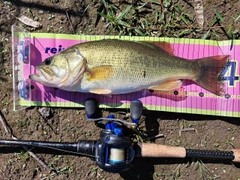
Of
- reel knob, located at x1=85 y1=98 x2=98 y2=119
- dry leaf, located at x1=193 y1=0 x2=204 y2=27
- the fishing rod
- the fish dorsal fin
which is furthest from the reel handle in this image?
dry leaf, located at x1=193 y1=0 x2=204 y2=27

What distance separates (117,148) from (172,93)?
986 millimetres

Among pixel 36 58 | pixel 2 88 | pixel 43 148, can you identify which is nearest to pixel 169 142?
pixel 43 148

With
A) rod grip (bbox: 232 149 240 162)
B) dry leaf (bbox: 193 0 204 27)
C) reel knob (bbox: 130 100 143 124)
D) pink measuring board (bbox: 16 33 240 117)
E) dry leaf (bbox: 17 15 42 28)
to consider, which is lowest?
rod grip (bbox: 232 149 240 162)

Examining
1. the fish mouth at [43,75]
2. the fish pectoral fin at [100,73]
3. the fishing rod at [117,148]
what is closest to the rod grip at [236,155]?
the fishing rod at [117,148]

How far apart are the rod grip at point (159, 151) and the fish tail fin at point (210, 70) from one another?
0.81 m

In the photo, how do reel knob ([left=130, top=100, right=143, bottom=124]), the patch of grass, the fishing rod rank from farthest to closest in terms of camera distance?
the patch of grass
reel knob ([left=130, top=100, right=143, bottom=124])
the fishing rod

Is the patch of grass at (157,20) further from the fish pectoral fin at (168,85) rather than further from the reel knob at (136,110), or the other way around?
the reel knob at (136,110)

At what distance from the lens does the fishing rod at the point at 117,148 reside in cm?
317

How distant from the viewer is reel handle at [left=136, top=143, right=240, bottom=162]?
3449mm

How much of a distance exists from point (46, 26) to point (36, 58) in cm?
42

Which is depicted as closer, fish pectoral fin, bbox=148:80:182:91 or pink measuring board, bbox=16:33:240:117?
fish pectoral fin, bbox=148:80:182:91

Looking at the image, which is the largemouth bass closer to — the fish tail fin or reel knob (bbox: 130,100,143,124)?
the fish tail fin

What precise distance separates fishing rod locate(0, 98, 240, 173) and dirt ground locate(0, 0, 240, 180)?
0.81 ft

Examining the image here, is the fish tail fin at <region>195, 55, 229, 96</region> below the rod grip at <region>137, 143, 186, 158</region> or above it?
above
